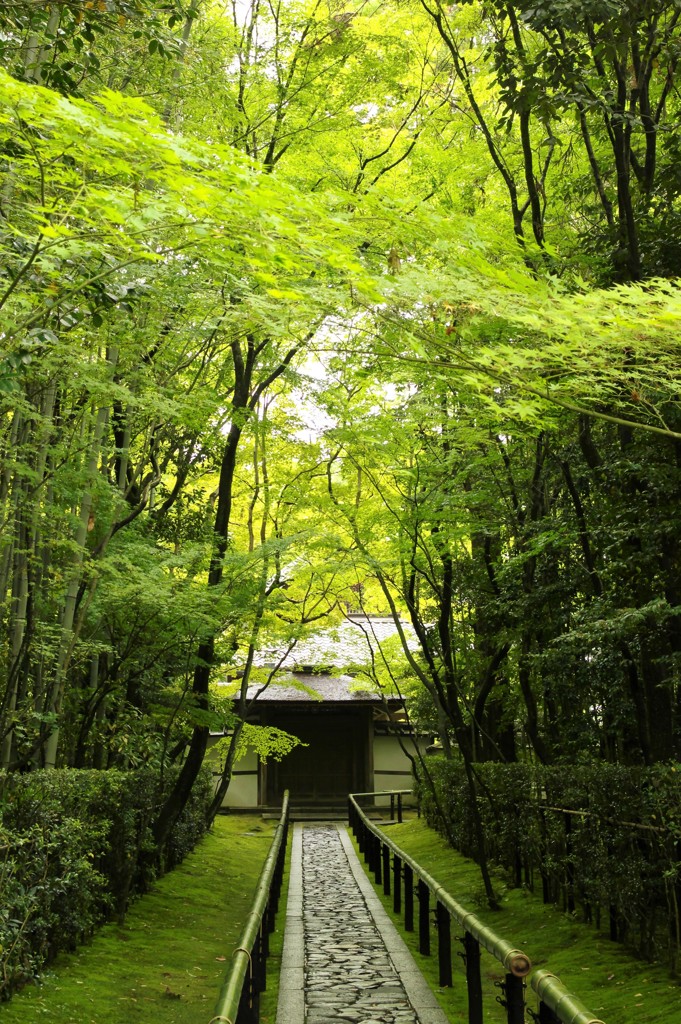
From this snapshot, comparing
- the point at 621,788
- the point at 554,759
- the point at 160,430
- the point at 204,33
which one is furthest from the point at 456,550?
the point at 204,33

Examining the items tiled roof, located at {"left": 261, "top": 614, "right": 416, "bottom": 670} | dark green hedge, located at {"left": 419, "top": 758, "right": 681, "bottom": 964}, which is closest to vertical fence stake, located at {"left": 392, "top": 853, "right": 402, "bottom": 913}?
dark green hedge, located at {"left": 419, "top": 758, "right": 681, "bottom": 964}

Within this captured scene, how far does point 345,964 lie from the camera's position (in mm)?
8133

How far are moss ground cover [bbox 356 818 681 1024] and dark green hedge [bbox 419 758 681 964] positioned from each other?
0.24 meters

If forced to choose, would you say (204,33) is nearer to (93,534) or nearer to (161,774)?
(93,534)

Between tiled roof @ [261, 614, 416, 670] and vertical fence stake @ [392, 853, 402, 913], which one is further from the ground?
tiled roof @ [261, 614, 416, 670]

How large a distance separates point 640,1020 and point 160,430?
28.6 feet

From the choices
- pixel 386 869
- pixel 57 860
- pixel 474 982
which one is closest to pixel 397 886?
pixel 386 869

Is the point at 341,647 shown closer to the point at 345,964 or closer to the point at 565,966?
the point at 345,964

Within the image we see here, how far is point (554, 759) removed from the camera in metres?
12.7

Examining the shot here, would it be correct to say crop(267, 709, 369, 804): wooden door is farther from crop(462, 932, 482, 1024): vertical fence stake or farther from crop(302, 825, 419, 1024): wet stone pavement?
crop(462, 932, 482, 1024): vertical fence stake

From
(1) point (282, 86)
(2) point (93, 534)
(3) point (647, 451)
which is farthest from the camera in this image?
(2) point (93, 534)

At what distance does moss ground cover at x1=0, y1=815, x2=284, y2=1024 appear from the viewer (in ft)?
21.5

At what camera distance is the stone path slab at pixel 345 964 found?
6.59 m

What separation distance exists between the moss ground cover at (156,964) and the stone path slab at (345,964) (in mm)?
591
